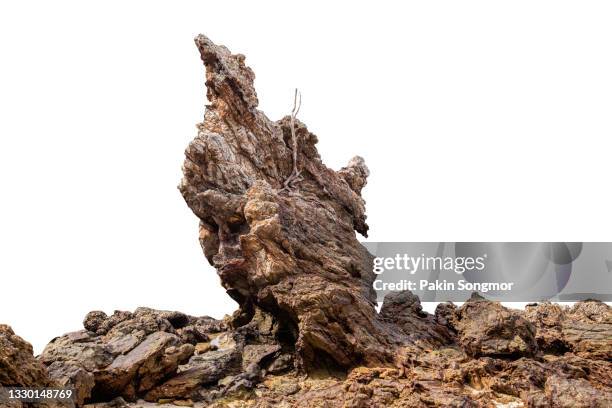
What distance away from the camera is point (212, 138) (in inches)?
862

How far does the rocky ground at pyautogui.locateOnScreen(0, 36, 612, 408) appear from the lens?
1521cm

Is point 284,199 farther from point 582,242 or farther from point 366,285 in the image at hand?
point 582,242

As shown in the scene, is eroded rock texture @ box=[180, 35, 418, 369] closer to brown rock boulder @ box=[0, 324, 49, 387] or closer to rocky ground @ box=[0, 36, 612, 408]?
rocky ground @ box=[0, 36, 612, 408]

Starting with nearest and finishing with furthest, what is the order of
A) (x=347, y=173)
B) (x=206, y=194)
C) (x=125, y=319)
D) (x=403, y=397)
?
(x=403, y=397) < (x=206, y=194) < (x=125, y=319) < (x=347, y=173)

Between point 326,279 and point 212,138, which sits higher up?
point 212,138

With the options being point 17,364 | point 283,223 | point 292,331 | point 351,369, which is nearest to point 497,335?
point 351,369

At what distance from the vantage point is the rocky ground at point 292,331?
15.2m

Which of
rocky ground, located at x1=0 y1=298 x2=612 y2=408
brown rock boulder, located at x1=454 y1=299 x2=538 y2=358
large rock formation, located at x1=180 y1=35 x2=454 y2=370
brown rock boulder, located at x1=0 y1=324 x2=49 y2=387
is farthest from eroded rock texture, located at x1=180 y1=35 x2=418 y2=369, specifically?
brown rock boulder, located at x1=0 y1=324 x2=49 y2=387

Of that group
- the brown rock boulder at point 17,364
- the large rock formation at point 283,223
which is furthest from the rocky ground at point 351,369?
the large rock formation at point 283,223

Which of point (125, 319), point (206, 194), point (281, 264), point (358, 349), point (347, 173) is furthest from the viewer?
point (347, 173)

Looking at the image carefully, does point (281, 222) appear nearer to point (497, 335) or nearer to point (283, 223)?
point (283, 223)

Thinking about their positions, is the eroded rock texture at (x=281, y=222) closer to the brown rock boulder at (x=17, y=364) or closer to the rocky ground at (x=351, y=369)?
the rocky ground at (x=351, y=369)

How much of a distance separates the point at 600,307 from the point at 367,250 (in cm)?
968

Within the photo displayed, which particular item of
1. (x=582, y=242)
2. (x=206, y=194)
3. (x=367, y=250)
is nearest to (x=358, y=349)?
(x=367, y=250)
